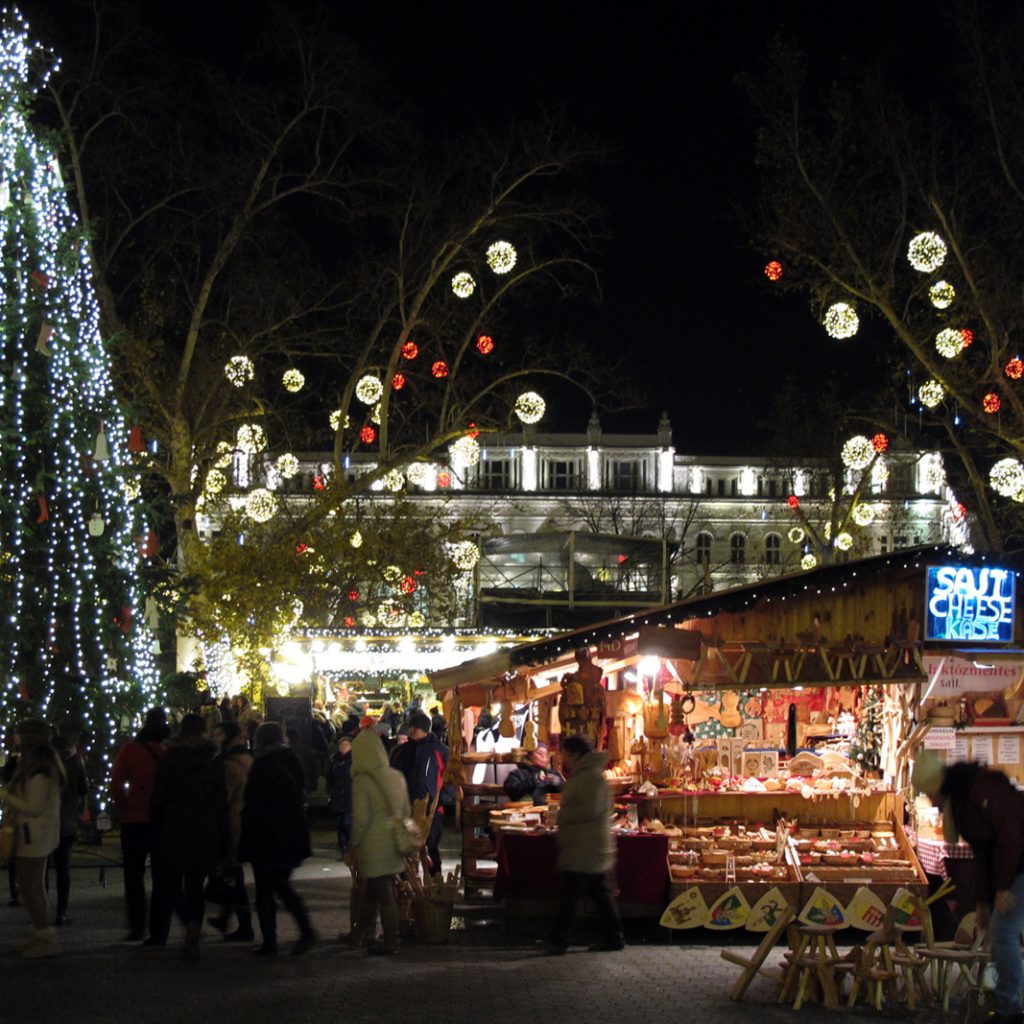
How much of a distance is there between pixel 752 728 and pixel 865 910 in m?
3.63

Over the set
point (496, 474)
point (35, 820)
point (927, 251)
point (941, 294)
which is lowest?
point (35, 820)

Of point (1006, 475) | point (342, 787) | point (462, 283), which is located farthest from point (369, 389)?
point (342, 787)

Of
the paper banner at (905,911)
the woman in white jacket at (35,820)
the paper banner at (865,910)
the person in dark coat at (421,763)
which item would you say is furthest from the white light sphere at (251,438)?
the paper banner at (905,911)

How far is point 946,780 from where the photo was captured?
315 inches

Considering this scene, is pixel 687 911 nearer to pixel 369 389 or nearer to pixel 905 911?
pixel 905 911

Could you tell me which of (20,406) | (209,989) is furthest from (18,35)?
(209,989)

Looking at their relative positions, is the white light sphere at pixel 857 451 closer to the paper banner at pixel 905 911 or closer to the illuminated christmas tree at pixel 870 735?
the illuminated christmas tree at pixel 870 735

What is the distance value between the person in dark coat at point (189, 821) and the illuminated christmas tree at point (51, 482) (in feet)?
19.7

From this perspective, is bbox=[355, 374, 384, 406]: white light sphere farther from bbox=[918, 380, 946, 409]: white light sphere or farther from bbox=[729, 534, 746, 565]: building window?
bbox=[729, 534, 746, 565]: building window

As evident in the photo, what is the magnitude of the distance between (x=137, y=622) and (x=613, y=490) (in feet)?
226

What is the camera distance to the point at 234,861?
10500 millimetres

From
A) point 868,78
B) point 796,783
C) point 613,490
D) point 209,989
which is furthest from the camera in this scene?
point 613,490

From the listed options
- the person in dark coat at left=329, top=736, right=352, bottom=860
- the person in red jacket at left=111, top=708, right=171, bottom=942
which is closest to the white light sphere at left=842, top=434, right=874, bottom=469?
the person in dark coat at left=329, top=736, right=352, bottom=860

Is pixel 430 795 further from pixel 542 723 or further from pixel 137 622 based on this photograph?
pixel 137 622
